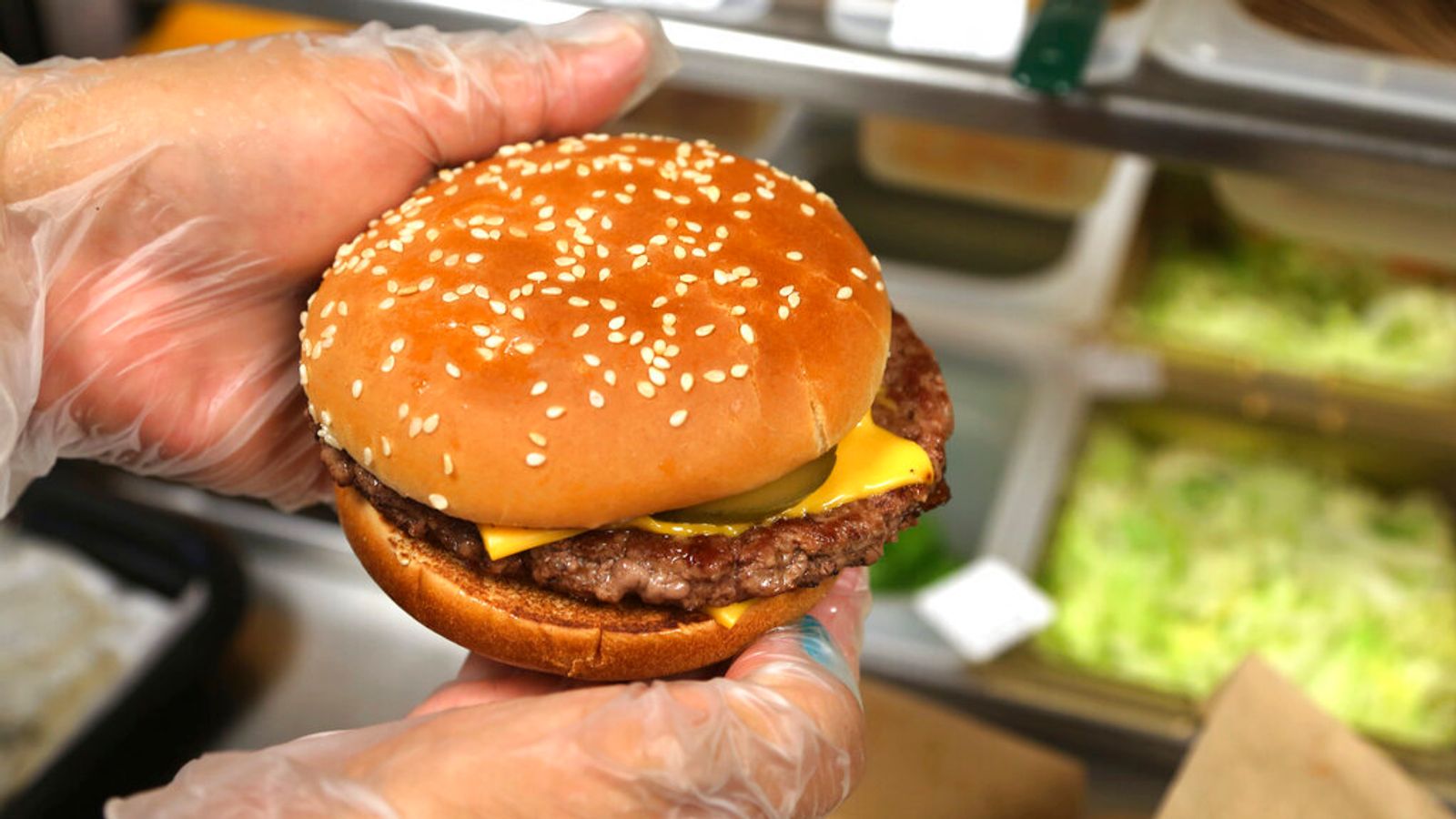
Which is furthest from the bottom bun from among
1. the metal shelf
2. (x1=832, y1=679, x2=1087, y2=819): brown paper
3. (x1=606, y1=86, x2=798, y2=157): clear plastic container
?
(x1=606, y1=86, x2=798, y2=157): clear plastic container

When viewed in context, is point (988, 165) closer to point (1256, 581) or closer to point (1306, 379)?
point (1306, 379)

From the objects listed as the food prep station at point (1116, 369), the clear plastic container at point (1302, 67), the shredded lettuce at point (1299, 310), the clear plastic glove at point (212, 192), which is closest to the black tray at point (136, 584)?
the food prep station at point (1116, 369)

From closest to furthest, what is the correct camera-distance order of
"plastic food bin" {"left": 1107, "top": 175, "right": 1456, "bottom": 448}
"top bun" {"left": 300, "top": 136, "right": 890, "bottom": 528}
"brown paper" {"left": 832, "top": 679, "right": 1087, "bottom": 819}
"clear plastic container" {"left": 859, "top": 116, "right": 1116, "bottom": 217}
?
"top bun" {"left": 300, "top": 136, "right": 890, "bottom": 528} → "brown paper" {"left": 832, "top": 679, "right": 1087, "bottom": 819} → "clear plastic container" {"left": 859, "top": 116, "right": 1116, "bottom": 217} → "plastic food bin" {"left": 1107, "top": 175, "right": 1456, "bottom": 448}

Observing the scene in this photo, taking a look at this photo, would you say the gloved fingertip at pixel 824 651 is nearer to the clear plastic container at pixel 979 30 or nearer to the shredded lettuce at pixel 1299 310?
the clear plastic container at pixel 979 30

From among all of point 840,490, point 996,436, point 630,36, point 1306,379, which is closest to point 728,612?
point 840,490

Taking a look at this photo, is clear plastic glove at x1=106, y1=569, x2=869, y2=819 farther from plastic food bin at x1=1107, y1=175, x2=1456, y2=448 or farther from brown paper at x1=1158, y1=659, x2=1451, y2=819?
plastic food bin at x1=1107, y1=175, x2=1456, y2=448

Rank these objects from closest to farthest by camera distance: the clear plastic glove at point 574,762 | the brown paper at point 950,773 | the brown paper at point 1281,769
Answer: the clear plastic glove at point 574,762 < the brown paper at point 1281,769 < the brown paper at point 950,773

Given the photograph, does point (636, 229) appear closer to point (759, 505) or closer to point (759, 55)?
point (759, 505)
